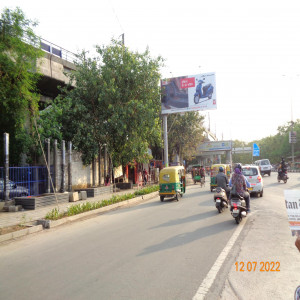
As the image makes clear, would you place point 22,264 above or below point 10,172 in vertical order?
below

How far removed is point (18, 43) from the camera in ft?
33.5

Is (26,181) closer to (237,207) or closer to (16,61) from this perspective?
(16,61)

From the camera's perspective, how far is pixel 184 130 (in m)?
34.3

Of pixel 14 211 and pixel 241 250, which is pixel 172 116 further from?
pixel 241 250

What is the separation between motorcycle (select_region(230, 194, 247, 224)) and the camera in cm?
821

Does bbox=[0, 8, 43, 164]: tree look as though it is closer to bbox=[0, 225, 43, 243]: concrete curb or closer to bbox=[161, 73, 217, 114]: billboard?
bbox=[0, 225, 43, 243]: concrete curb

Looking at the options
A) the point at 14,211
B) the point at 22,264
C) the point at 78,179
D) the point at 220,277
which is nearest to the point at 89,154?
the point at 78,179

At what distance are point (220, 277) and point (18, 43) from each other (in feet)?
33.0

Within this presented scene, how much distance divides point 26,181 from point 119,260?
10920 mm

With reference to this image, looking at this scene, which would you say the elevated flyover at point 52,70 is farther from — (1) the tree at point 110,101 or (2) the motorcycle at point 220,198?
(2) the motorcycle at point 220,198

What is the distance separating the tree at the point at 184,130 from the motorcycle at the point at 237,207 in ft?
80.1

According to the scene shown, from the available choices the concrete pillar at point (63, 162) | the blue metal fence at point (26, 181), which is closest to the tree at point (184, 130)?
the concrete pillar at point (63, 162)

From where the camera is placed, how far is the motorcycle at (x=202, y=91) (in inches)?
995
